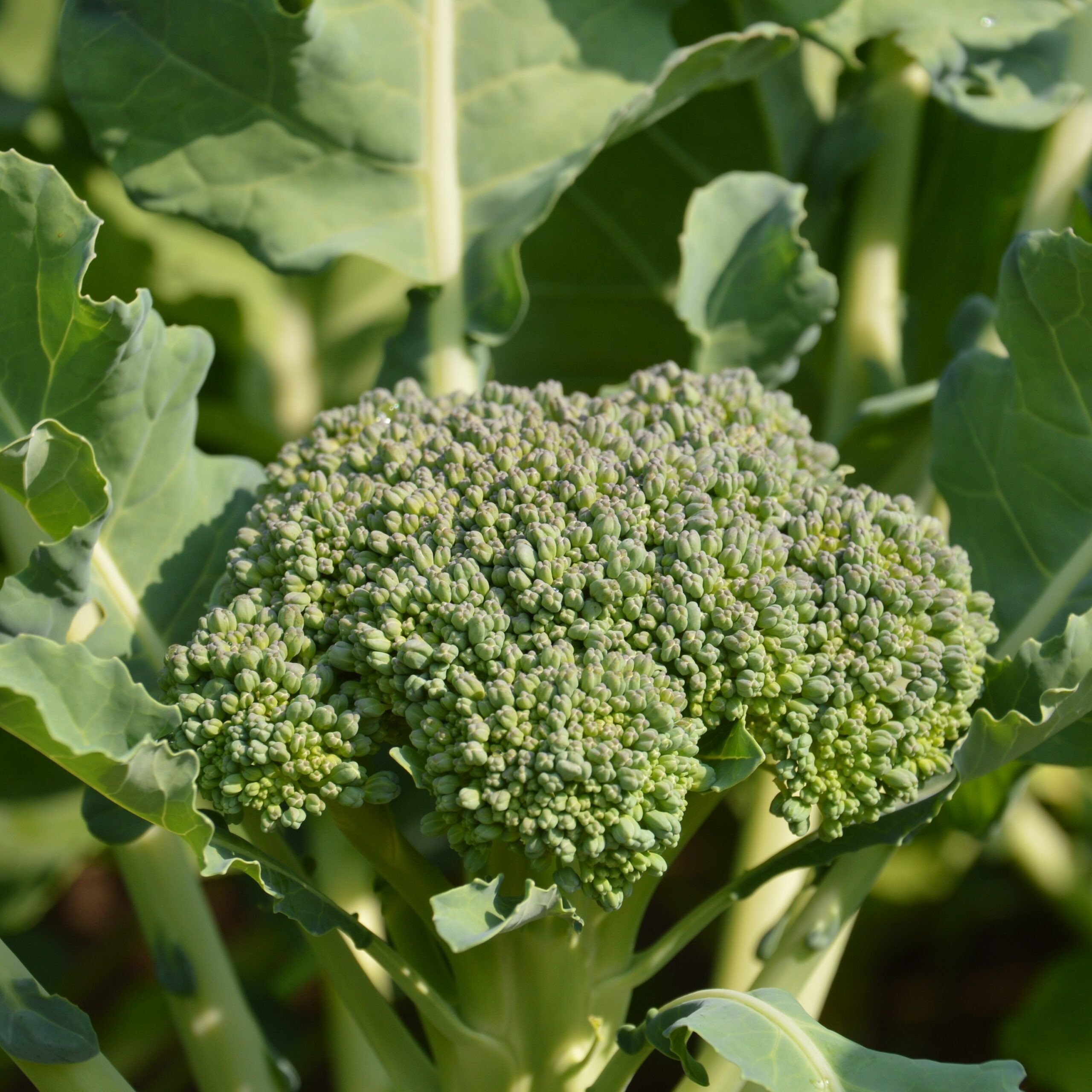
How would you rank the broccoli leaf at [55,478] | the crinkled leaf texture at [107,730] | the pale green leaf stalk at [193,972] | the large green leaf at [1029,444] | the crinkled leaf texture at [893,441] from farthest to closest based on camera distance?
the crinkled leaf texture at [893,441], the pale green leaf stalk at [193,972], the large green leaf at [1029,444], the broccoli leaf at [55,478], the crinkled leaf texture at [107,730]

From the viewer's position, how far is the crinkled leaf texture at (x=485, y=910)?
780 mm

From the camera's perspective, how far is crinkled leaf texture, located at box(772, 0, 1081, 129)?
1.38m

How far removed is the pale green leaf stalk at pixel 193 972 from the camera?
1181mm

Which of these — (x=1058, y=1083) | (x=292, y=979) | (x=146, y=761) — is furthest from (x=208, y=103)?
(x=1058, y=1083)

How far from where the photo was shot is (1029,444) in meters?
1.11

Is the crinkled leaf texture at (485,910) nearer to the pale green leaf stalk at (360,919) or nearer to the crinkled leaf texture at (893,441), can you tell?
the pale green leaf stalk at (360,919)

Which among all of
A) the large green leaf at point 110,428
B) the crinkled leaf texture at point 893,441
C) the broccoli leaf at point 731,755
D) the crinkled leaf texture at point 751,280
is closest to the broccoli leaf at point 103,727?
the large green leaf at point 110,428

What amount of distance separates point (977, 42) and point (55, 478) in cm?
123

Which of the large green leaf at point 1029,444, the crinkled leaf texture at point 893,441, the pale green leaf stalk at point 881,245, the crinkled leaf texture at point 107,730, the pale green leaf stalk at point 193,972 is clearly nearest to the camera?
the crinkled leaf texture at point 107,730

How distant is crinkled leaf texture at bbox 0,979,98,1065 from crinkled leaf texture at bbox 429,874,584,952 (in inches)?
14.2

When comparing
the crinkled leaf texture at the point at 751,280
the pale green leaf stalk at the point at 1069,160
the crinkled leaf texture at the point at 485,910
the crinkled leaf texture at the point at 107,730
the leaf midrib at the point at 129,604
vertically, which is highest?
Answer: the pale green leaf stalk at the point at 1069,160

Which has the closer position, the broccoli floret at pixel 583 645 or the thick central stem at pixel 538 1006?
the broccoli floret at pixel 583 645

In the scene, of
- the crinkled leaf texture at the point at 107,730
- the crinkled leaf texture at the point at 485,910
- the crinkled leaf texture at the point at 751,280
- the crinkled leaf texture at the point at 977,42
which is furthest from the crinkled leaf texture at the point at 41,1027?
the crinkled leaf texture at the point at 977,42

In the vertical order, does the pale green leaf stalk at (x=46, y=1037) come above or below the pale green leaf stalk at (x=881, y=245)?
below
